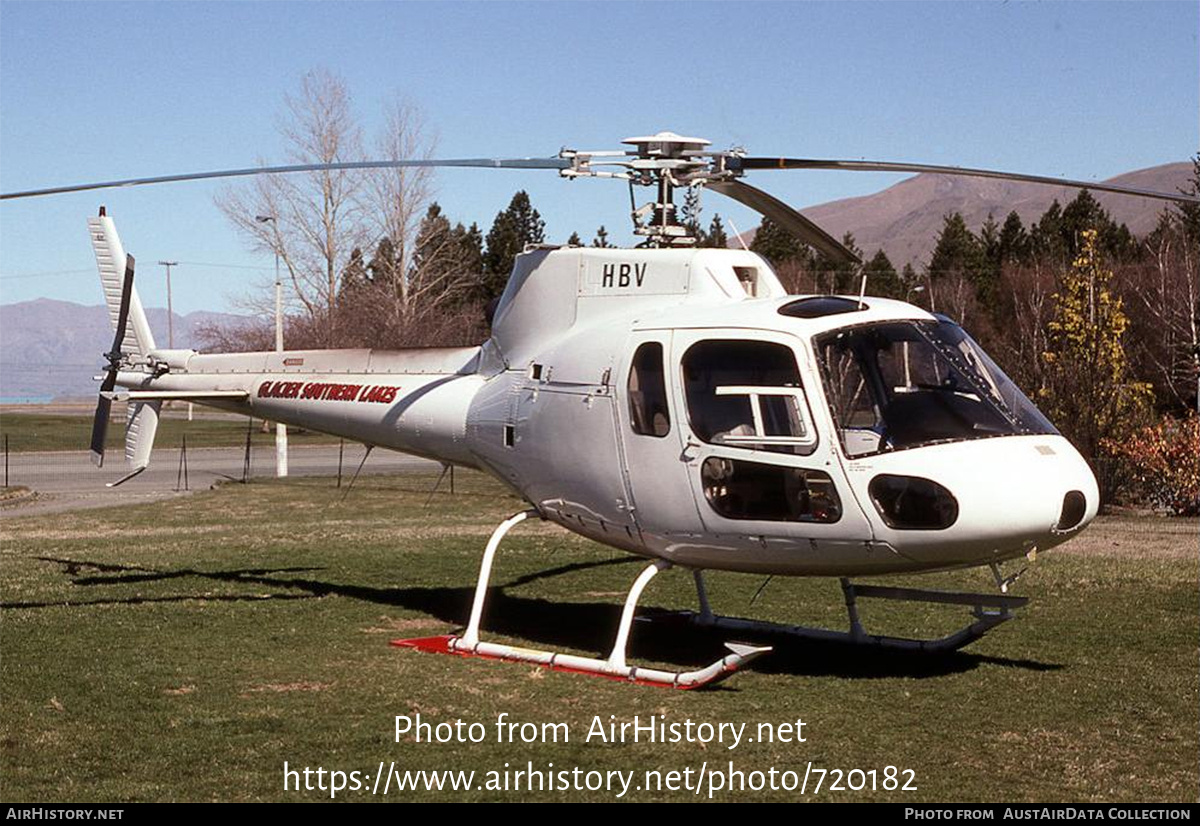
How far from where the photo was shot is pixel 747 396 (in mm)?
11297

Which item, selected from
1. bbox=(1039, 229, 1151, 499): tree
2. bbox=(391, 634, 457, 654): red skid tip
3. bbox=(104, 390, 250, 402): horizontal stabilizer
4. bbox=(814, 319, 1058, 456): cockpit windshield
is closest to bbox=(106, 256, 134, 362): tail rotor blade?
bbox=(104, 390, 250, 402): horizontal stabilizer

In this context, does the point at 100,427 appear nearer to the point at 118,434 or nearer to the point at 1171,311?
the point at 1171,311

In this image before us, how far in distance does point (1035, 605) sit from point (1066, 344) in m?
24.3

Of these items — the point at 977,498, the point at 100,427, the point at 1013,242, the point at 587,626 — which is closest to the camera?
the point at 977,498

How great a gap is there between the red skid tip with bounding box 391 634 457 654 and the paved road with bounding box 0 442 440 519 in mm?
18399

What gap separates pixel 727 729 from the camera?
33.9ft

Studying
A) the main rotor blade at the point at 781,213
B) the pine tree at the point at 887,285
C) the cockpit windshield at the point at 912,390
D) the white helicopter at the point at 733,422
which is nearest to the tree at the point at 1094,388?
the main rotor blade at the point at 781,213

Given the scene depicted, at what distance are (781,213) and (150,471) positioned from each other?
111ft

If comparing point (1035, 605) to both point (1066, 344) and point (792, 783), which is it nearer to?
point (792, 783)

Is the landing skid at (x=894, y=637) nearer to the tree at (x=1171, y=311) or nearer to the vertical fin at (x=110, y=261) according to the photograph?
the vertical fin at (x=110, y=261)

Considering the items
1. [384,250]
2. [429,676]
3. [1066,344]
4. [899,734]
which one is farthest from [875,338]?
[384,250]

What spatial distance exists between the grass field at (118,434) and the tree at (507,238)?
15.5m

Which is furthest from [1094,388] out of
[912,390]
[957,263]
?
[957,263]

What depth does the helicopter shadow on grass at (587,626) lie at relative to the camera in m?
12.8
